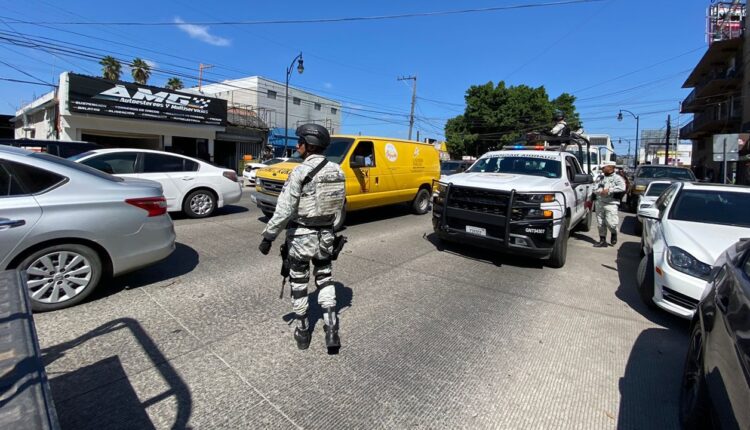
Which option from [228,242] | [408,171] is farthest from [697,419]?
[408,171]

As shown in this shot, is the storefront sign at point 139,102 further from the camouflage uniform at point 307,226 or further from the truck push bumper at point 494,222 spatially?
the camouflage uniform at point 307,226

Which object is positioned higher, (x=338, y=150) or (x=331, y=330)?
(x=338, y=150)

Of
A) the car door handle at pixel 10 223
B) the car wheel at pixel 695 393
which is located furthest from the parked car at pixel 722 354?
the car door handle at pixel 10 223

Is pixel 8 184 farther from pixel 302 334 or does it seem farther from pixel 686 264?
pixel 686 264

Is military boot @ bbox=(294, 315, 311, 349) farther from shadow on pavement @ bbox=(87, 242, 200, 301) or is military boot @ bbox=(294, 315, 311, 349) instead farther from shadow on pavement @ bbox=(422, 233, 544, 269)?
shadow on pavement @ bbox=(422, 233, 544, 269)

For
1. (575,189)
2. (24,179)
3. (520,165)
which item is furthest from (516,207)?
(24,179)

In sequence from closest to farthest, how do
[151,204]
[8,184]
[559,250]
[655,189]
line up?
[8,184] → [151,204] → [559,250] → [655,189]

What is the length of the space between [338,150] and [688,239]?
20.5ft

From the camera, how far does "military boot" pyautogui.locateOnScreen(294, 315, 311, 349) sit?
3.40 m

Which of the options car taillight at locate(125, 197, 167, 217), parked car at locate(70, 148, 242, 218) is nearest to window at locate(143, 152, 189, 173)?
parked car at locate(70, 148, 242, 218)

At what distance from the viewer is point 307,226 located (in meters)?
3.25

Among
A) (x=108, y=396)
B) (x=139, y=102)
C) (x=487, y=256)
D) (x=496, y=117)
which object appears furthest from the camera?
(x=496, y=117)

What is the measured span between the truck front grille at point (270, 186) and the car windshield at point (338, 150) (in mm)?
1226

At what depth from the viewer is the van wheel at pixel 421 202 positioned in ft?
36.6
